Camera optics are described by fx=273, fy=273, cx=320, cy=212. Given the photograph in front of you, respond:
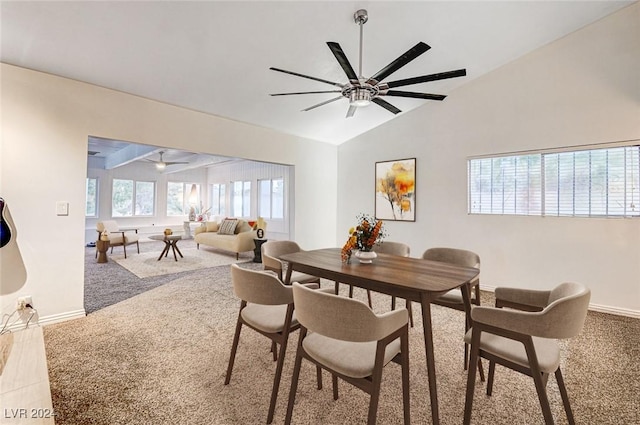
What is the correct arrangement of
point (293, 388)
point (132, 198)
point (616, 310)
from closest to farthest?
1. point (293, 388)
2. point (616, 310)
3. point (132, 198)

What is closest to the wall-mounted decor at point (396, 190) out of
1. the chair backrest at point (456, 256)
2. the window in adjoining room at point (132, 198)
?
the chair backrest at point (456, 256)

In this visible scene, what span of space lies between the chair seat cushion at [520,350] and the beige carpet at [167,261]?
5051 millimetres

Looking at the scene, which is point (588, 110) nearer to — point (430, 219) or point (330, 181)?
point (430, 219)

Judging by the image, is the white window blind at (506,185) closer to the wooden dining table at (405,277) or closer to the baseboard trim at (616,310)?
the baseboard trim at (616,310)

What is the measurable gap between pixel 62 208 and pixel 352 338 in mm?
3383

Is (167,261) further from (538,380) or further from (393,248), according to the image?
(538,380)

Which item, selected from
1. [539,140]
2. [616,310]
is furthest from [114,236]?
[616,310]

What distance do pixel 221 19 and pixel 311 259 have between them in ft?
7.56

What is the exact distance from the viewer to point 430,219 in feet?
15.3

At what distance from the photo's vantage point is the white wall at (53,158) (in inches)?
103

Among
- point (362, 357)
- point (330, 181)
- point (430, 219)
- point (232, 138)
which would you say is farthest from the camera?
point (330, 181)

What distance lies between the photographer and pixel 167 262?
586 cm

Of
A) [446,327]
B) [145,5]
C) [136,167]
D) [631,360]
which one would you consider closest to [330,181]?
[446,327]

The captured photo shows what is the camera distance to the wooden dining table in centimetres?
150
